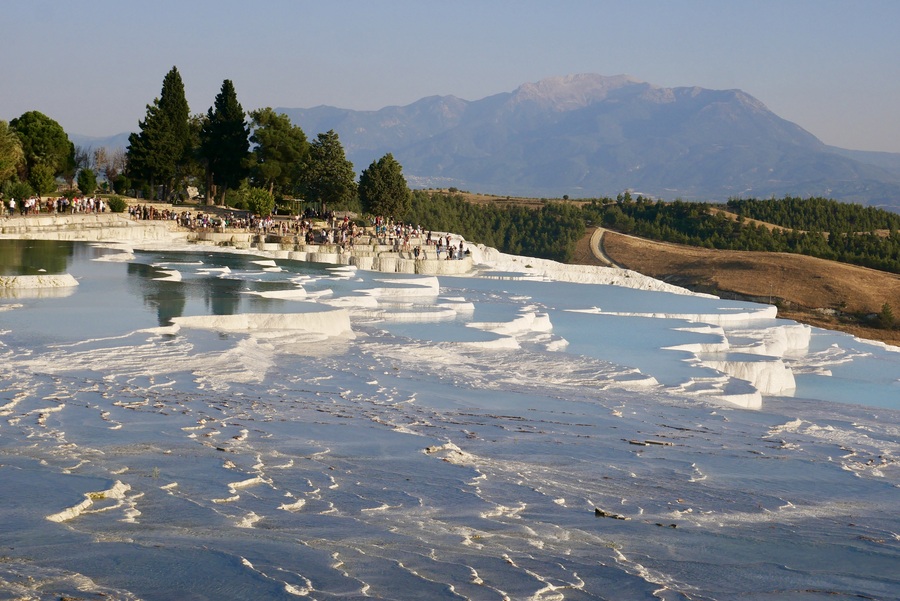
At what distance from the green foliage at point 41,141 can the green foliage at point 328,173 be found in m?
10.3

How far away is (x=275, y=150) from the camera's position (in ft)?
137

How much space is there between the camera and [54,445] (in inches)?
300

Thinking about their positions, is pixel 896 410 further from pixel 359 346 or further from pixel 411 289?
pixel 411 289

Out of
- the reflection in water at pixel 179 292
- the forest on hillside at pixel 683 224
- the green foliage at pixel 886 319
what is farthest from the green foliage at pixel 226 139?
the green foliage at pixel 886 319

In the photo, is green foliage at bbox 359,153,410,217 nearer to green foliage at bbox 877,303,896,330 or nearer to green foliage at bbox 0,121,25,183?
green foliage at bbox 0,121,25,183

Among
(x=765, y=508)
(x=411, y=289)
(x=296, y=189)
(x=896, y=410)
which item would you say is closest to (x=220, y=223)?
(x=296, y=189)

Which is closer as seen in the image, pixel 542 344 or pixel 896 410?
pixel 896 410

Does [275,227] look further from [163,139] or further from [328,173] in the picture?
[163,139]

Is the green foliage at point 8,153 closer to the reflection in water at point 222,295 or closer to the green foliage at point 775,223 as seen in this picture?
the reflection in water at point 222,295

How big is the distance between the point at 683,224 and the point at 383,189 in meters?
23.7

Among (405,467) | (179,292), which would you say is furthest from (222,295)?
(405,467)

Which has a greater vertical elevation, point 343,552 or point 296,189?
point 296,189

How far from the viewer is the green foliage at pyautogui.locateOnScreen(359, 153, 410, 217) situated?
4072 cm

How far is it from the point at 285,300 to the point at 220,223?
16968 millimetres
